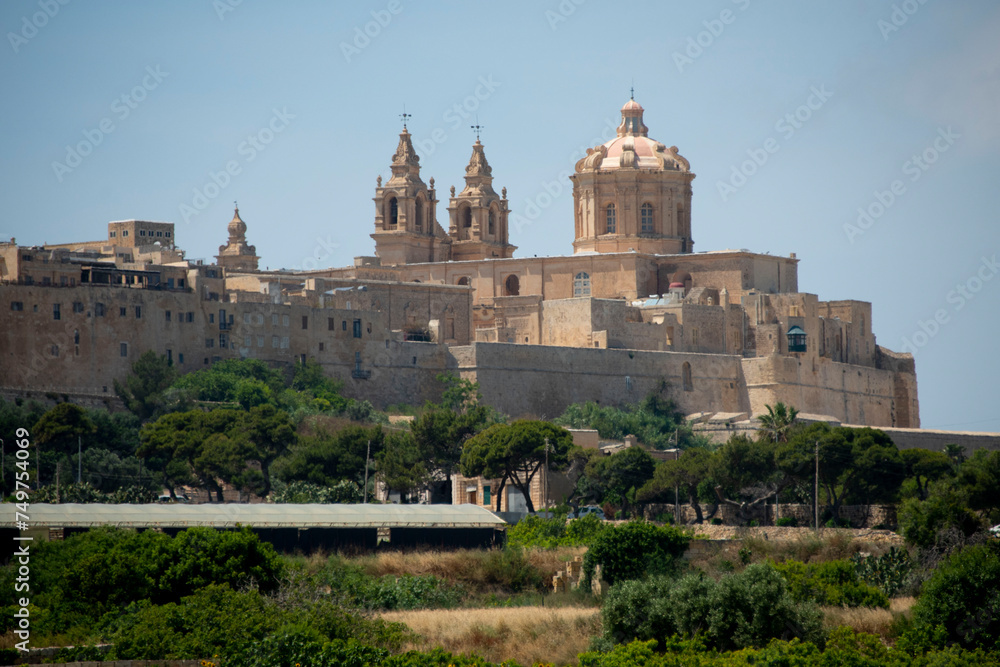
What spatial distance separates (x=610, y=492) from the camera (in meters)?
44.9

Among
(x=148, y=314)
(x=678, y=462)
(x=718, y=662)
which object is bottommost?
(x=718, y=662)

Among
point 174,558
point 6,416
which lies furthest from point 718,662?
point 6,416

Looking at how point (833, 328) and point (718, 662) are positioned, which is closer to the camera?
point (718, 662)

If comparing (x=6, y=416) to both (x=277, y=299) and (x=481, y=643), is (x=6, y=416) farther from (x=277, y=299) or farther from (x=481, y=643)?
(x=481, y=643)

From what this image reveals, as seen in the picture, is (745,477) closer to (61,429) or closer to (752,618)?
(61,429)

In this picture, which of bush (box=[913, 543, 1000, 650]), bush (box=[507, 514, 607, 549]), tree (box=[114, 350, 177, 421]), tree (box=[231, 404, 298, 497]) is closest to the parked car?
bush (box=[507, 514, 607, 549])

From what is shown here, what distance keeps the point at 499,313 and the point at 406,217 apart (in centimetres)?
707

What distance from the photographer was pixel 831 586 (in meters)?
28.0

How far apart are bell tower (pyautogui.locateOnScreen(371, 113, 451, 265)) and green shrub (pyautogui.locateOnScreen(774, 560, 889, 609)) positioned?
134 feet

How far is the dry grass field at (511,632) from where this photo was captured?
25141 mm

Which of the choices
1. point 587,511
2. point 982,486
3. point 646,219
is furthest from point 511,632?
point 646,219

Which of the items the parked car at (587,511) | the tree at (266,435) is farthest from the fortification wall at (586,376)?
the parked car at (587,511)

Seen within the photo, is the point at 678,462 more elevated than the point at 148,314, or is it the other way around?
the point at 148,314

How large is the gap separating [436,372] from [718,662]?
3575 centimetres
